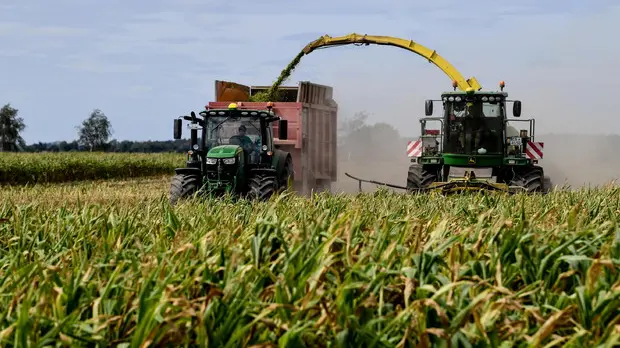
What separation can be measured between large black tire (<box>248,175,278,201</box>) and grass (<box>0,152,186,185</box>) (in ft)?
47.6

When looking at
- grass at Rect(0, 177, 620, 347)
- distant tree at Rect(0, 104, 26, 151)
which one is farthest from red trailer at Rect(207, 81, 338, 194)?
distant tree at Rect(0, 104, 26, 151)

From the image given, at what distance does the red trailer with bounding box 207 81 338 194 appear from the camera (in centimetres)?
1855

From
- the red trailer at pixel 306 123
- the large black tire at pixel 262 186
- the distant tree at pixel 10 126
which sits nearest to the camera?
the large black tire at pixel 262 186

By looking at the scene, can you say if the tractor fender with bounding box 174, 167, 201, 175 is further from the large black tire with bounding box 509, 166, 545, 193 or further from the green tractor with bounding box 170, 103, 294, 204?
the large black tire with bounding box 509, 166, 545, 193

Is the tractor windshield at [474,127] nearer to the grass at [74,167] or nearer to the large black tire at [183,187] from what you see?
the large black tire at [183,187]

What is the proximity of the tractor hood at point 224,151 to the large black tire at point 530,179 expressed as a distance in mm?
5067

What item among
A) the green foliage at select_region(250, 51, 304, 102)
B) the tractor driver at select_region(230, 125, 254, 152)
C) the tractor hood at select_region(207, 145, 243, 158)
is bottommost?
the tractor hood at select_region(207, 145, 243, 158)

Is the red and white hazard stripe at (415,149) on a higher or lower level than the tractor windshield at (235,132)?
lower

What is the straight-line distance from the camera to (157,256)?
4.18 metres

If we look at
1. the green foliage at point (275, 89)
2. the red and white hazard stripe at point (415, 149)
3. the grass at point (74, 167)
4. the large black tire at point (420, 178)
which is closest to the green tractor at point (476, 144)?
the large black tire at point (420, 178)

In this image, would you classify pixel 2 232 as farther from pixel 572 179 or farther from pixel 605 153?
pixel 605 153

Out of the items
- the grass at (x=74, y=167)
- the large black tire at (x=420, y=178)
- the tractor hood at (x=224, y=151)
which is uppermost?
the tractor hood at (x=224, y=151)

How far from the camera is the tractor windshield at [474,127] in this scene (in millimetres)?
16062

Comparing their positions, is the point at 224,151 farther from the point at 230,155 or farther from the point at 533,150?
the point at 533,150
